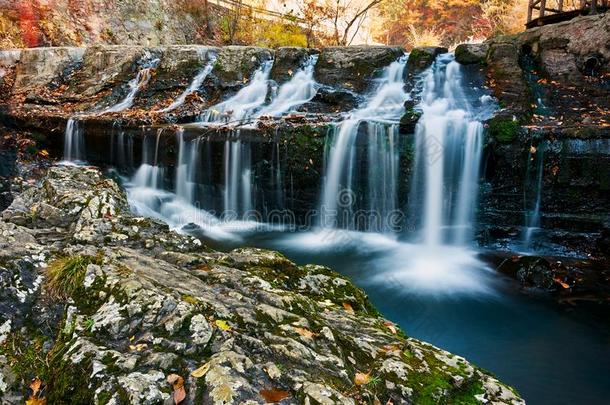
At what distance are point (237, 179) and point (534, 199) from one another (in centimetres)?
543

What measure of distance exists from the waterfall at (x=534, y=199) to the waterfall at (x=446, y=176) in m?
0.84

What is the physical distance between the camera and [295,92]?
408 inches

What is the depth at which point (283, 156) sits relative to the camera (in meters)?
7.70

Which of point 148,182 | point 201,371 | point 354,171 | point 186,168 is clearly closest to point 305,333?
point 201,371

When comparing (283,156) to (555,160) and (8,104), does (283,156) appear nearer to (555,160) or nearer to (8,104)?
(555,160)

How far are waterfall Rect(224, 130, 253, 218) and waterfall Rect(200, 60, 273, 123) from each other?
1018 millimetres

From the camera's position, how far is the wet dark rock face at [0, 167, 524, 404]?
1.69 meters

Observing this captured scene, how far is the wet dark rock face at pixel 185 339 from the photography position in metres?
1.69

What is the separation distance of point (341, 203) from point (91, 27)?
13.6 meters

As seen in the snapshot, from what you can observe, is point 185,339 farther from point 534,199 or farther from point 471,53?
point 471,53

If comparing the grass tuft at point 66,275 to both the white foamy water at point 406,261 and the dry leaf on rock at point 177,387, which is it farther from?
the white foamy water at point 406,261

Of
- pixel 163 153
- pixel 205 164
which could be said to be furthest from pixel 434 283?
pixel 163 153

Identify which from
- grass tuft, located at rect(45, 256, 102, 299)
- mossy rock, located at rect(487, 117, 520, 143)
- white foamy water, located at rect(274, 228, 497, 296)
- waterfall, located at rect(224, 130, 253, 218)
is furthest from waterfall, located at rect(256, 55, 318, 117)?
grass tuft, located at rect(45, 256, 102, 299)

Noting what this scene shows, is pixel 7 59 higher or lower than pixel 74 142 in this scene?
higher
